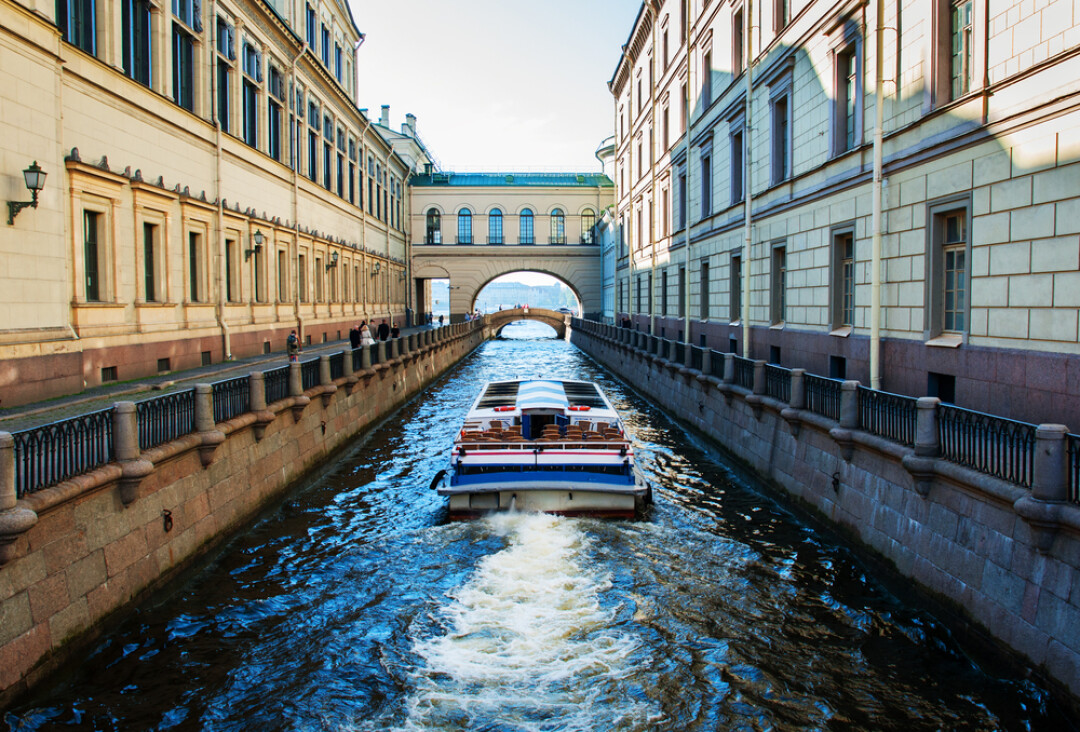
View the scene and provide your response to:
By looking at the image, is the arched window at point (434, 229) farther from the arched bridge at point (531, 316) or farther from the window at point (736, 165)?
the window at point (736, 165)

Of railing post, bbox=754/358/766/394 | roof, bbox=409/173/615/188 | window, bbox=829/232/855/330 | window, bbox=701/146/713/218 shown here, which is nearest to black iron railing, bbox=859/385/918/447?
railing post, bbox=754/358/766/394

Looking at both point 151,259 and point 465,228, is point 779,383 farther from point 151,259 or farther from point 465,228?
point 465,228

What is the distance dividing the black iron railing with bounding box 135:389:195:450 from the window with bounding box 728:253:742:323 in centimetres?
1713

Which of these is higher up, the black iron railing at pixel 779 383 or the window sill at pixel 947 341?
the window sill at pixel 947 341

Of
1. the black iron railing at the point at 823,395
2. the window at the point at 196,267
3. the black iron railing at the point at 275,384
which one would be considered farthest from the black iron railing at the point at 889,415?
the window at the point at 196,267

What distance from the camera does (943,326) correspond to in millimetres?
12961

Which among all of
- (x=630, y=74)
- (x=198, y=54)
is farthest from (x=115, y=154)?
(x=630, y=74)

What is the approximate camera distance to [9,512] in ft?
22.9

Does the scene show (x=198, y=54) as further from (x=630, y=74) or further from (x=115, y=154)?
(x=630, y=74)

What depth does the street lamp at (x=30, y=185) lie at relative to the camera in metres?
13.5

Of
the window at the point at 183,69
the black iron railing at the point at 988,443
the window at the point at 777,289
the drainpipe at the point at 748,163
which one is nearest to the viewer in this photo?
the black iron railing at the point at 988,443

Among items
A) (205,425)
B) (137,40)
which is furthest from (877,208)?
(137,40)

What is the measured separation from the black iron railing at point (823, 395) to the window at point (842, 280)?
3.91 meters

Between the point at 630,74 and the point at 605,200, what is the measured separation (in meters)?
22.9
